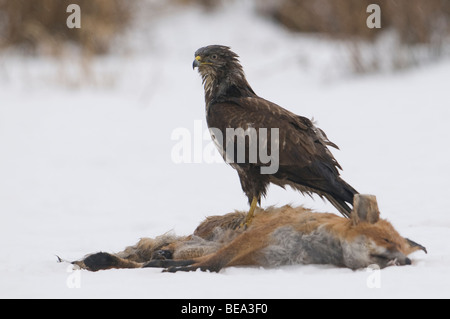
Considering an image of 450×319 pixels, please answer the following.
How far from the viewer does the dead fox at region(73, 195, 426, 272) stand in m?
3.76

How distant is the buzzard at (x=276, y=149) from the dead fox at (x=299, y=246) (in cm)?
49

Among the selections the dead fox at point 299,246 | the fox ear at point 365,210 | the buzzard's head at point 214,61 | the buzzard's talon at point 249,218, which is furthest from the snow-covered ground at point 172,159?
the buzzard's head at point 214,61

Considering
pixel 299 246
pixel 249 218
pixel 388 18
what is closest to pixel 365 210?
pixel 299 246

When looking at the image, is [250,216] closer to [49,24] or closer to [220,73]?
[220,73]

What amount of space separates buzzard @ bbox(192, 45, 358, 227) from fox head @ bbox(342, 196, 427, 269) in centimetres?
72

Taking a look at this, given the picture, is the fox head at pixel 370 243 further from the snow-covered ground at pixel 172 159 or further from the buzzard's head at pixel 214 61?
the buzzard's head at pixel 214 61

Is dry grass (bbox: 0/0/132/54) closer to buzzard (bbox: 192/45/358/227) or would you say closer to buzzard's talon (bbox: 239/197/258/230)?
buzzard (bbox: 192/45/358/227)

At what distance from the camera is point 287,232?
12.8 feet

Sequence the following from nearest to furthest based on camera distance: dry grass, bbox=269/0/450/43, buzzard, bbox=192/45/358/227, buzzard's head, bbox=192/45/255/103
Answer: buzzard, bbox=192/45/358/227, buzzard's head, bbox=192/45/255/103, dry grass, bbox=269/0/450/43

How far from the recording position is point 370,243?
3.74 m

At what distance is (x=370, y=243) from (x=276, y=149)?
3.83 feet

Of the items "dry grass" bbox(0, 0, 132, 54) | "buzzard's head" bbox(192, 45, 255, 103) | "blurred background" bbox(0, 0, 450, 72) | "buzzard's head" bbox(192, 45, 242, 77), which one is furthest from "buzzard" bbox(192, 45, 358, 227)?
"dry grass" bbox(0, 0, 132, 54)

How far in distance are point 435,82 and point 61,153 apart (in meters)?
4.92
